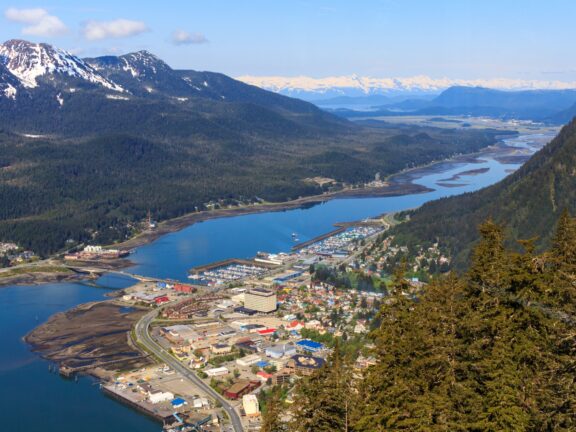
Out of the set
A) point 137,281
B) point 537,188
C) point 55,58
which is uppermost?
point 55,58

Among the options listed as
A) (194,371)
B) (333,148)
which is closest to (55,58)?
(333,148)

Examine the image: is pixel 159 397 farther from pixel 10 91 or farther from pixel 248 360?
pixel 10 91

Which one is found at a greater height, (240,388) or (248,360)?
(240,388)

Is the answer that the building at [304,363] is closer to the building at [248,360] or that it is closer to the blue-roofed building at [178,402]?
the building at [248,360]

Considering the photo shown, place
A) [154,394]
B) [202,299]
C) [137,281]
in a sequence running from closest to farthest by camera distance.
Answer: [154,394]
[202,299]
[137,281]

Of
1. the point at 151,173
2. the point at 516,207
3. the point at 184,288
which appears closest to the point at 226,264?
the point at 184,288

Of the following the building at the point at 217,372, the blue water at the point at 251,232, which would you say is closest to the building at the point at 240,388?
the building at the point at 217,372

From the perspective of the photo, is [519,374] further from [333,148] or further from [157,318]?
[333,148]
